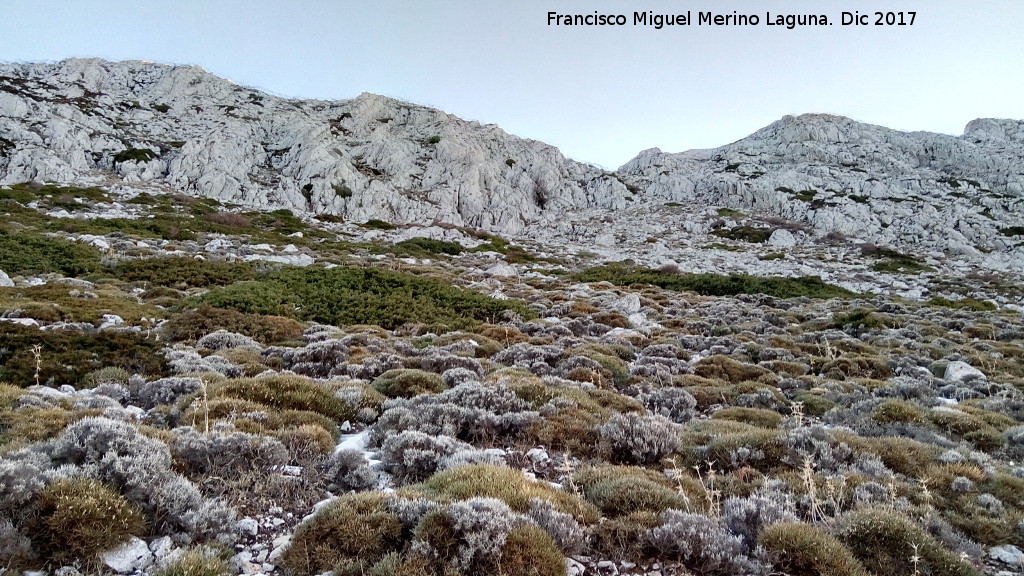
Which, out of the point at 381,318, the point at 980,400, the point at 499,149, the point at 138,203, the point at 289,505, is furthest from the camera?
the point at 499,149

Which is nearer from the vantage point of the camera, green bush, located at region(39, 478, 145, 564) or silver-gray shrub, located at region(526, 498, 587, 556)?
green bush, located at region(39, 478, 145, 564)

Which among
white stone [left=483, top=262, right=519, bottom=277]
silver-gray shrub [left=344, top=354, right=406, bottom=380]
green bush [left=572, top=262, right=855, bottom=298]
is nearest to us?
silver-gray shrub [left=344, top=354, right=406, bottom=380]

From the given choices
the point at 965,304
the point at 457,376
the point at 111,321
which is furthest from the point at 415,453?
the point at 965,304

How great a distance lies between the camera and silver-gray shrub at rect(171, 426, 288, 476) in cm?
588

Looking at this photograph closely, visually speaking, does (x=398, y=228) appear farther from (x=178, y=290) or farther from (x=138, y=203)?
(x=178, y=290)

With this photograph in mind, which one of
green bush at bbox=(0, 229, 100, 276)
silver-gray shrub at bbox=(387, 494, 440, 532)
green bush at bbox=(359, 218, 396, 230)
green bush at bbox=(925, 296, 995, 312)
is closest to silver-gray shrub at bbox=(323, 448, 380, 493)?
silver-gray shrub at bbox=(387, 494, 440, 532)

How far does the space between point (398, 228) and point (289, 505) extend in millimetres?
53857

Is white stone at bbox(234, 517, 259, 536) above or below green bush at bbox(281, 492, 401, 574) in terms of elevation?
below

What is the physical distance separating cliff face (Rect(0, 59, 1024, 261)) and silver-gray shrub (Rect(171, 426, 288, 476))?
58.4 metres

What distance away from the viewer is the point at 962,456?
747 centimetres

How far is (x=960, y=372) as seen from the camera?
13.3m

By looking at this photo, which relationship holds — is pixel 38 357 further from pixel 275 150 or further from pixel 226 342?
pixel 275 150

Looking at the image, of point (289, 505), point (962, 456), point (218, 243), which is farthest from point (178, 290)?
point (962, 456)

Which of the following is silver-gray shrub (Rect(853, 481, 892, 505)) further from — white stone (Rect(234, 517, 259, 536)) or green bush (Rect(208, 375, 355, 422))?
green bush (Rect(208, 375, 355, 422))
